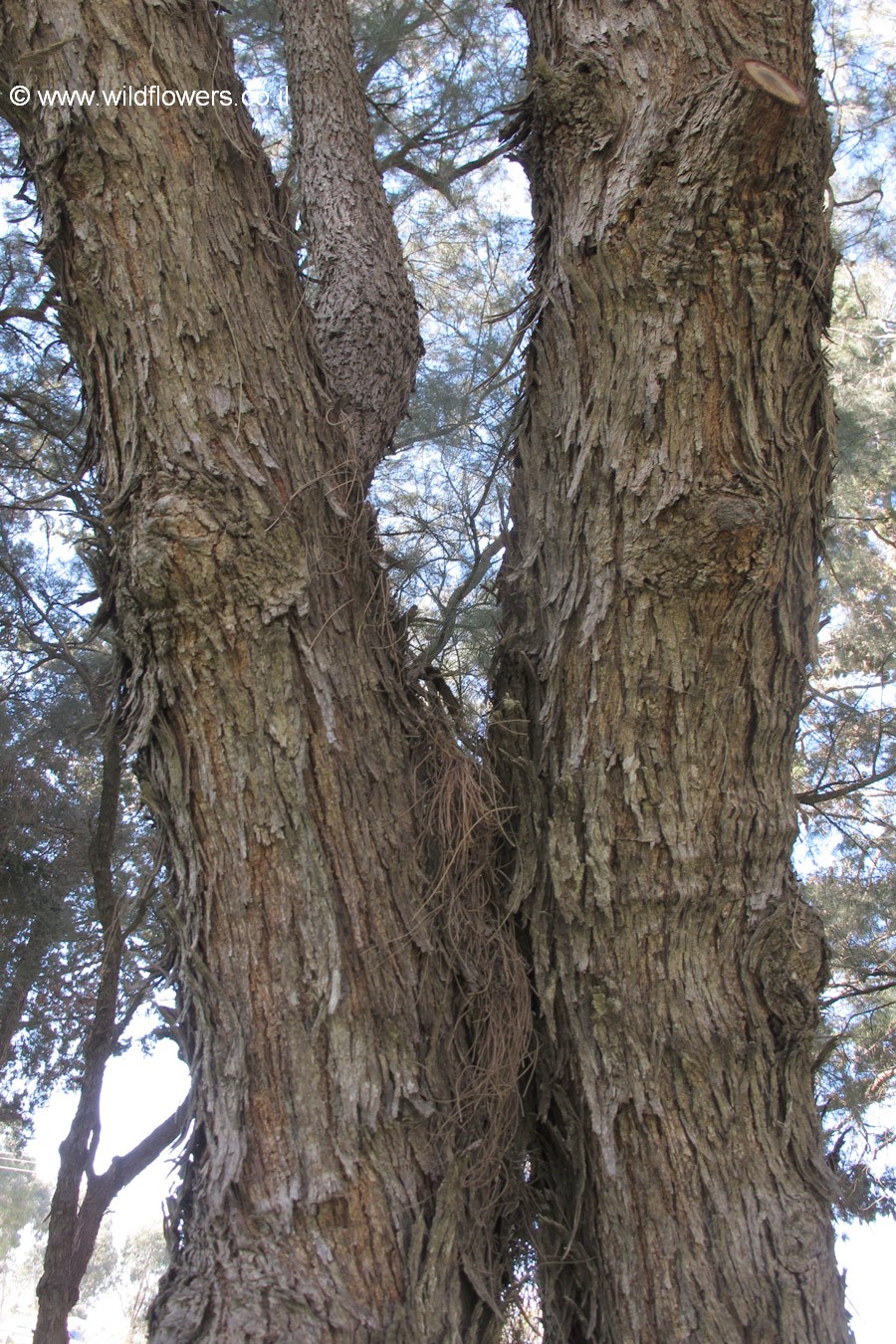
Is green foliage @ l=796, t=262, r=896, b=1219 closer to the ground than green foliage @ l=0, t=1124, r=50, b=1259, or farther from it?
farther from it

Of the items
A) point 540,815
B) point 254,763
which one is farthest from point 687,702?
point 254,763

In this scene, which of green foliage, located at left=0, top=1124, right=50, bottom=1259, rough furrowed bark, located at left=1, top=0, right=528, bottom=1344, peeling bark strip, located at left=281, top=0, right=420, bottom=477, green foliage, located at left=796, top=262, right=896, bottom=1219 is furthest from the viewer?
green foliage, located at left=0, top=1124, right=50, bottom=1259

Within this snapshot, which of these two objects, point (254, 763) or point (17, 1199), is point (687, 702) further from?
point (17, 1199)

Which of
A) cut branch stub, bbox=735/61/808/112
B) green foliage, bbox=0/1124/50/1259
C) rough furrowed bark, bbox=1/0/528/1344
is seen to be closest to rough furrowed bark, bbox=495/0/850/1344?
cut branch stub, bbox=735/61/808/112

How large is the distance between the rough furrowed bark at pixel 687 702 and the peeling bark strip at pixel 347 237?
0.79 meters

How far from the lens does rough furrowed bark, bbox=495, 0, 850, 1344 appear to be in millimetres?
1365

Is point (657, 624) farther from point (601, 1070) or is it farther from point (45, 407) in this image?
point (45, 407)

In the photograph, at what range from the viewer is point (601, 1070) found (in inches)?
56.8

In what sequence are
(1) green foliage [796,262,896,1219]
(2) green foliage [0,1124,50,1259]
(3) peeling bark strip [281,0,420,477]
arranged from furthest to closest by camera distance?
(2) green foliage [0,1124,50,1259], (1) green foliage [796,262,896,1219], (3) peeling bark strip [281,0,420,477]

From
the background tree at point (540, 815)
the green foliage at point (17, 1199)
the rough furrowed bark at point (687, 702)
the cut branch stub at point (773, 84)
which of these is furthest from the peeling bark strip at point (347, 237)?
the green foliage at point (17, 1199)

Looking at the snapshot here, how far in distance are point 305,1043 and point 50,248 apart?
1.24 metres

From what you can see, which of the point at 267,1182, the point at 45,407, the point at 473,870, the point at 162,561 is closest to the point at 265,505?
the point at 162,561

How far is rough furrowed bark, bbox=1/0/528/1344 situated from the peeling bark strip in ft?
2.11

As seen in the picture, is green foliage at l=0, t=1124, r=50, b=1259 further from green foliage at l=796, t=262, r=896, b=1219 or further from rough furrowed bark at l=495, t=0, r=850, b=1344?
rough furrowed bark at l=495, t=0, r=850, b=1344
